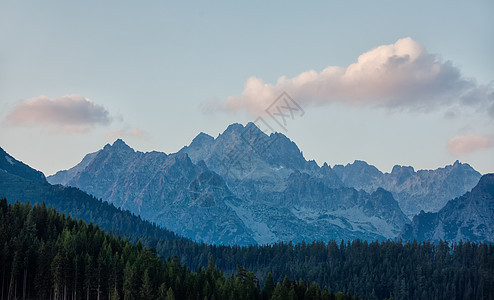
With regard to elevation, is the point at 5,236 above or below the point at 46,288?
above

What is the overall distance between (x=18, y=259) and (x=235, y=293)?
Result: 215ft

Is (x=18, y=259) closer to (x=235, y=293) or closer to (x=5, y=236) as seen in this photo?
(x=5, y=236)

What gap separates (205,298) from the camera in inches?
6964

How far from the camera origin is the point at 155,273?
198875 millimetres

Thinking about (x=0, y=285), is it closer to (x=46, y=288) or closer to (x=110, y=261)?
(x=46, y=288)

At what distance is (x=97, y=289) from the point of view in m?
187

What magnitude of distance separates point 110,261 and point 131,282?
14870 mm

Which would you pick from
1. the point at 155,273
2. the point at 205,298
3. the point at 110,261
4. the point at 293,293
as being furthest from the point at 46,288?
the point at 293,293

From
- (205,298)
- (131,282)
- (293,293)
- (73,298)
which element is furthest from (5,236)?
(293,293)

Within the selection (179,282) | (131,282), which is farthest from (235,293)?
(131,282)

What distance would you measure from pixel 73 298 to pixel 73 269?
28.2ft

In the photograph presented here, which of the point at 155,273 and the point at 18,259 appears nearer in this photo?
the point at 18,259

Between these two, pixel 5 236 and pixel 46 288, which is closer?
pixel 46 288

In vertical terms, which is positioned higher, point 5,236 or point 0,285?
point 5,236
